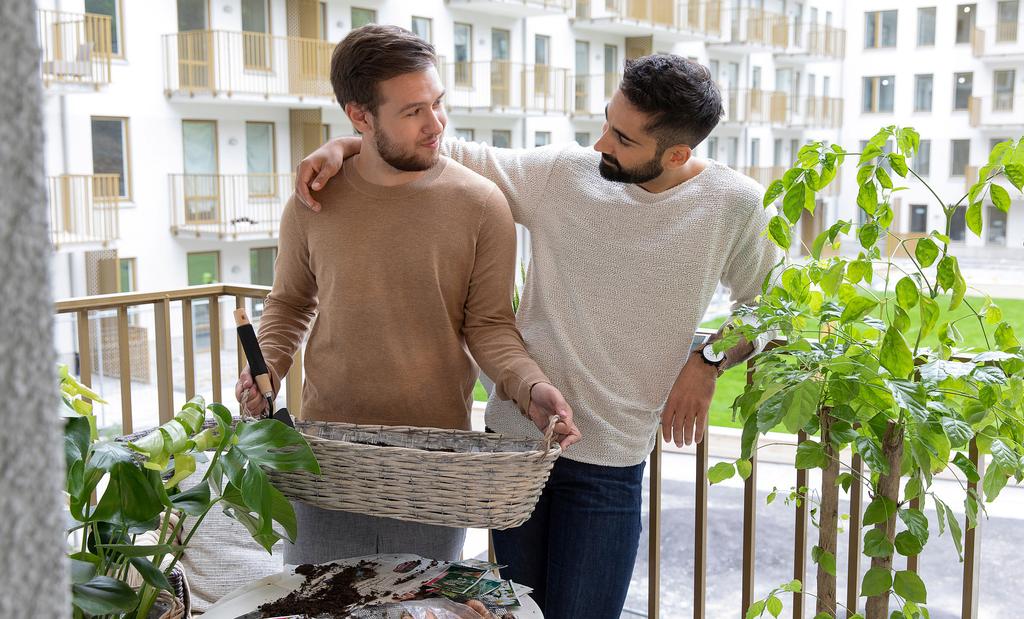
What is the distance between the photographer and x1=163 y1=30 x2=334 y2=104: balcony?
9.62 meters

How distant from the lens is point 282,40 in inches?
408

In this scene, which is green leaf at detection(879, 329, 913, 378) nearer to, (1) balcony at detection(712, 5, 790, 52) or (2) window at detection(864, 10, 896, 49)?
(1) balcony at detection(712, 5, 790, 52)

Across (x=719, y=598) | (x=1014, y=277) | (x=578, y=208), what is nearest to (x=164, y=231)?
(x=719, y=598)

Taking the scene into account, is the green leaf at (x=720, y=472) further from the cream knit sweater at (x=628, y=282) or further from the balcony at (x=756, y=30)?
the balcony at (x=756, y=30)

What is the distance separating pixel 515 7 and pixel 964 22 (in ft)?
24.6

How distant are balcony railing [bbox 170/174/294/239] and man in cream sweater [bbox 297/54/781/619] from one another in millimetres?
8801

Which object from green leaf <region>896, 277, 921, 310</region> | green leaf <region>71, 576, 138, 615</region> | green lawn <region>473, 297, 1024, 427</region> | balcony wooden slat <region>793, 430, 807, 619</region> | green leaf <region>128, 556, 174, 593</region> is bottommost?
green lawn <region>473, 297, 1024, 427</region>

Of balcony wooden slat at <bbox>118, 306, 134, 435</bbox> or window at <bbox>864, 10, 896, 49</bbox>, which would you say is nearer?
balcony wooden slat at <bbox>118, 306, 134, 435</bbox>

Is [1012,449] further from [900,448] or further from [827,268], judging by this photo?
[827,268]

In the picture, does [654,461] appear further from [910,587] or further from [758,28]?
[758,28]

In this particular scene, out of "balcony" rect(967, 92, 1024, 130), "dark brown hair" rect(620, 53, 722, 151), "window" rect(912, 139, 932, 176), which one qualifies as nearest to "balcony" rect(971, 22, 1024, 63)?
"balcony" rect(967, 92, 1024, 130)

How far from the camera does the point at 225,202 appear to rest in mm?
10141

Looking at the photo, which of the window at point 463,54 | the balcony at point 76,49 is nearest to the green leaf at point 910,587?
the balcony at point 76,49

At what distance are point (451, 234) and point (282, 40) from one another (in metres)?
9.68
